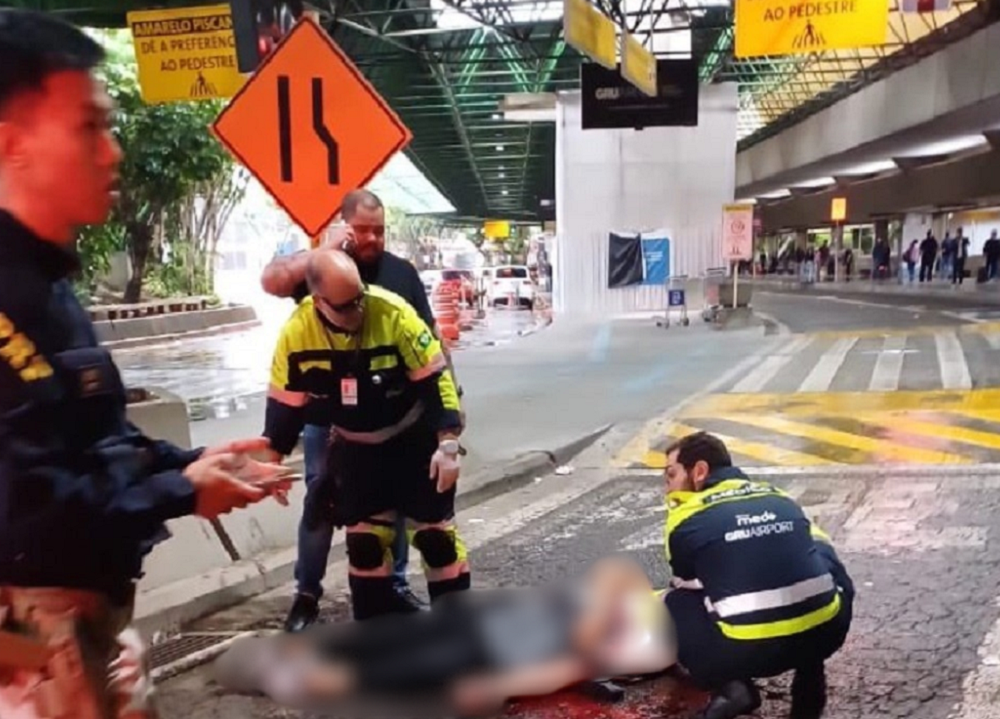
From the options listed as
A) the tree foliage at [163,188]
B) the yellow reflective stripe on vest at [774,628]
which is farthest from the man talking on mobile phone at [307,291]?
the tree foliage at [163,188]

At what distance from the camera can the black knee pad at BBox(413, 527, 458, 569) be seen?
14.3 ft

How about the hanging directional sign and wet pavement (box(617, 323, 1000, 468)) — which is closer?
wet pavement (box(617, 323, 1000, 468))

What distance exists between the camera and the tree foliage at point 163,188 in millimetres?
24594

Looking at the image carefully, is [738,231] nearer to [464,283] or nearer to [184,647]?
[464,283]

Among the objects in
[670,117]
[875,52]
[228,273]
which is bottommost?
[228,273]

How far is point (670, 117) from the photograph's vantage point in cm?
2133

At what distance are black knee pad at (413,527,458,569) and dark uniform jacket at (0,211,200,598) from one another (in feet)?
7.90

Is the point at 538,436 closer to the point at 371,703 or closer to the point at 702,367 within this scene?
the point at 702,367

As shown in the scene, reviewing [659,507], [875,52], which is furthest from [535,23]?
[659,507]

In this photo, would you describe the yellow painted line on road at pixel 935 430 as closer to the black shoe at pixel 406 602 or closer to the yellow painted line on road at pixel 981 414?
the yellow painted line on road at pixel 981 414

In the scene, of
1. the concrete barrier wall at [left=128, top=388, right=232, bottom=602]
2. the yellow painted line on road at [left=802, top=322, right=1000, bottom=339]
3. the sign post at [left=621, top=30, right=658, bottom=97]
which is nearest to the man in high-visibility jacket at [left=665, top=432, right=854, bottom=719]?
the concrete barrier wall at [left=128, top=388, right=232, bottom=602]

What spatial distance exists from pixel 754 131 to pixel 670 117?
28.3 meters

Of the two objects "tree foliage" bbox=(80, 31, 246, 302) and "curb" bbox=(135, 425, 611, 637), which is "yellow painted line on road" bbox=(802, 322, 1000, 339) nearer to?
"tree foliage" bbox=(80, 31, 246, 302)

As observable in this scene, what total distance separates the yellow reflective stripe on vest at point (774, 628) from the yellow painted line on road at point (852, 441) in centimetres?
515
